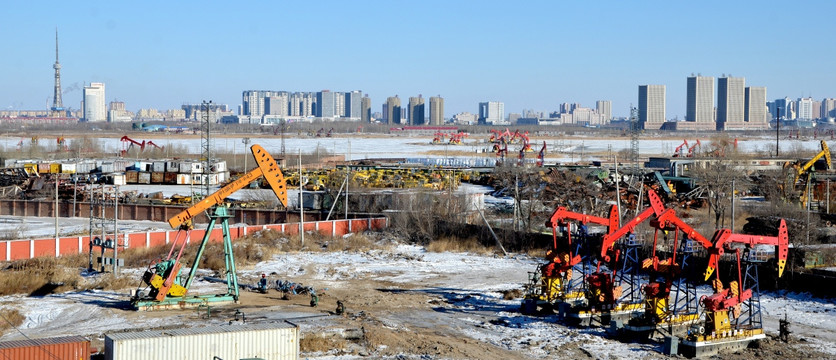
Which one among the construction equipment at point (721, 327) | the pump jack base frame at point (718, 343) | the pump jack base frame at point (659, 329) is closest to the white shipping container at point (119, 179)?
the pump jack base frame at point (659, 329)

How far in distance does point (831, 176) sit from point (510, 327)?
27.6m

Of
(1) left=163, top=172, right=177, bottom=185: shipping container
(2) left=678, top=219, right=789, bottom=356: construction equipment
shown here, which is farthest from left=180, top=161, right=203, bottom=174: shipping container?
(2) left=678, top=219, right=789, bottom=356: construction equipment

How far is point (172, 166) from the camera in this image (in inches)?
2367

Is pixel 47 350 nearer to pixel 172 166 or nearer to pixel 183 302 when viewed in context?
pixel 183 302

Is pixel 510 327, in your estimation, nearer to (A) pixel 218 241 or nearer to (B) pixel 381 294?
(B) pixel 381 294

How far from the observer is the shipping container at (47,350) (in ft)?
50.7

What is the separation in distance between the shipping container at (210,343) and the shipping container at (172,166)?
1745 inches

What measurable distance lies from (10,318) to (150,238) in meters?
11.3

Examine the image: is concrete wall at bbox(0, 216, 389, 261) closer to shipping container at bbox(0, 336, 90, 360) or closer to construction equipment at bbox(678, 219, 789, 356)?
shipping container at bbox(0, 336, 90, 360)

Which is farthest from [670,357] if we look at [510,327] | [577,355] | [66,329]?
[66,329]

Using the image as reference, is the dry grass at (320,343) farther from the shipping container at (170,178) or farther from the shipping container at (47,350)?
the shipping container at (170,178)

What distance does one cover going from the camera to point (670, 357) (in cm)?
1880

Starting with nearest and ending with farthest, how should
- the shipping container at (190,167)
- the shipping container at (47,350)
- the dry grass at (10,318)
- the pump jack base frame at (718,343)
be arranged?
the shipping container at (47,350), the pump jack base frame at (718,343), the dry grass at (10,318), the shipping container at (190,167)

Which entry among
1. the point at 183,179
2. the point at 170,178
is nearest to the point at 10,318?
the point at 183,179
